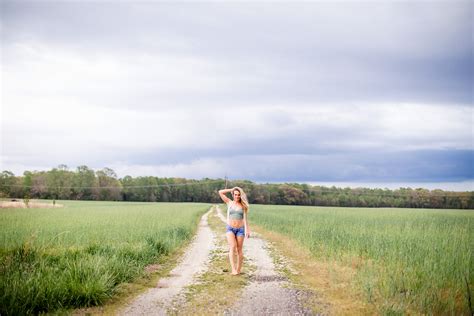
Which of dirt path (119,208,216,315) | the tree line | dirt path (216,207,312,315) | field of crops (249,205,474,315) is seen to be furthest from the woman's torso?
the tree line

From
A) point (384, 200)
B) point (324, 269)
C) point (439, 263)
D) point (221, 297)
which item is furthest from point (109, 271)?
point (384, 200)

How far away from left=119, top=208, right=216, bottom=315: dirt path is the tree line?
214 ft

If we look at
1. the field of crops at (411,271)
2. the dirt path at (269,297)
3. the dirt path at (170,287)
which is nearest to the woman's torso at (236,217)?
the dirt path at (269,297)

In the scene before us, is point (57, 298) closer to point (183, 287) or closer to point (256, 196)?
point (183, 287)

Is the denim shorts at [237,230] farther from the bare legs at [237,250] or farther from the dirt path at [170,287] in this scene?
the dirt path at [170,287]

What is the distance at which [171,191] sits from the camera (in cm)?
11806

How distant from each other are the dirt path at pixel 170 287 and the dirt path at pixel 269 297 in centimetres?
147

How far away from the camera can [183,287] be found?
8.91 metres

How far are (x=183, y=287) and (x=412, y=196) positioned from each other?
7539 cm

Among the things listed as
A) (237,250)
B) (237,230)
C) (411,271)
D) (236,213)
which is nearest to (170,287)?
(237,250)

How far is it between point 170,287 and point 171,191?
111 meters

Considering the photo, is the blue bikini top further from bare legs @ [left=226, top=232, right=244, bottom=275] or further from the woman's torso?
bare legs @ [left=226, top=232, right=244, bottom=275]

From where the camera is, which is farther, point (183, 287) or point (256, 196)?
point (256, 196)

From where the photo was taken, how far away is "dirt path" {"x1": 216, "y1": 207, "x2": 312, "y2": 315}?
23.6ft
